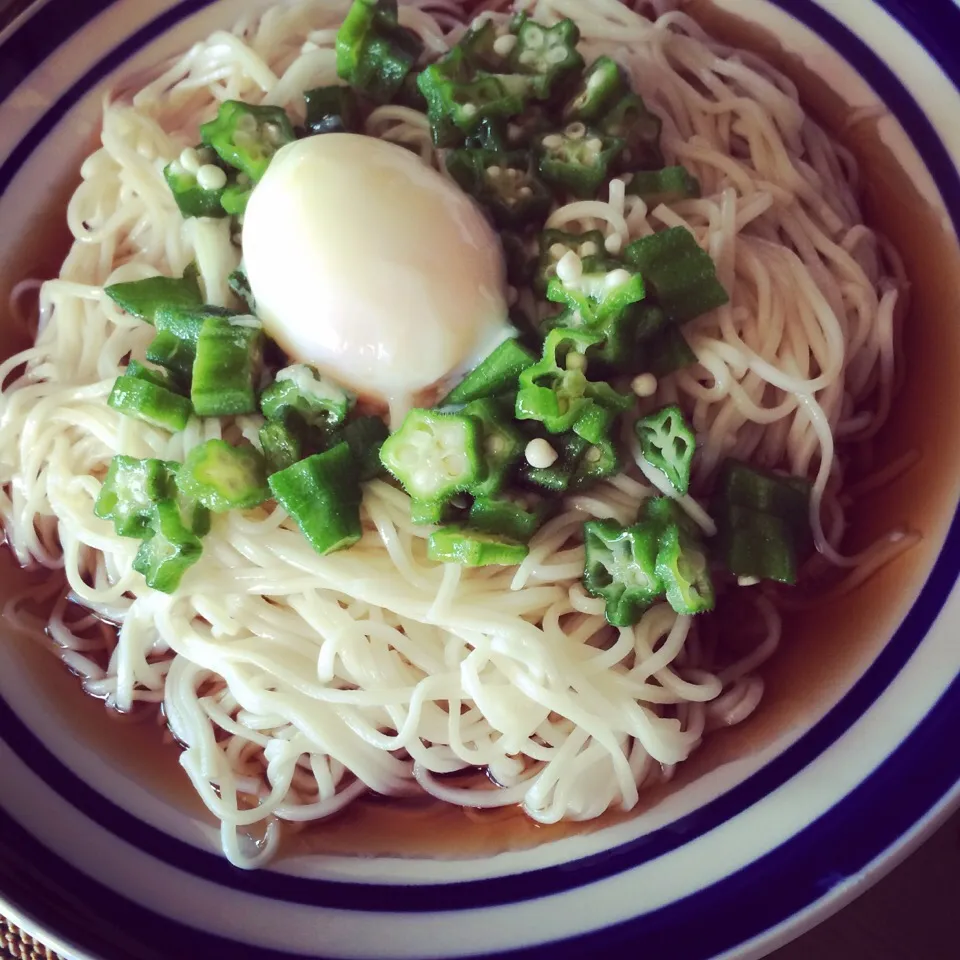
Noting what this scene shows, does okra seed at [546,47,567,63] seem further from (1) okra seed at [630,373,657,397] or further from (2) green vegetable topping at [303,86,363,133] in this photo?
(1) okra seed at [630,373,657,397]

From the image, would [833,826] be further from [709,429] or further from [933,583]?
[709,429]

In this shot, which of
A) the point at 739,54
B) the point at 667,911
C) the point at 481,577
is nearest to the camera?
the point at 667,911

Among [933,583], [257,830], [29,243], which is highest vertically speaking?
[933,583]

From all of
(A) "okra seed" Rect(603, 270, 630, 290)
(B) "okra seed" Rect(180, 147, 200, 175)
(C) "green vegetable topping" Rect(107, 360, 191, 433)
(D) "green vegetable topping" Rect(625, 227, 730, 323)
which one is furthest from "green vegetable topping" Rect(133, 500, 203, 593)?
(D) "green vegetable topping" Rect(625, 227, 730, 323)

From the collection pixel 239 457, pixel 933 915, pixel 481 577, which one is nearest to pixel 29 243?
pixel 239 457

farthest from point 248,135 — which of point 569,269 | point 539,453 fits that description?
point 539,453

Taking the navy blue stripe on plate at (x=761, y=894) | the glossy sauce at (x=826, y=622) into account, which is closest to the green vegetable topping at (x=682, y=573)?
the glossy sauce at (x=826, y=622)
